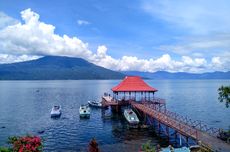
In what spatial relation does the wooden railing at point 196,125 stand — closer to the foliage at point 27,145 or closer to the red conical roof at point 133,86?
the red conical roof at point 133,86

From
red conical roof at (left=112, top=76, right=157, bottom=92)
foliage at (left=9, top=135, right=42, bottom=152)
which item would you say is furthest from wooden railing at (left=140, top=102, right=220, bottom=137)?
foliage at (left=9, top=135, right=42, bottom=152)

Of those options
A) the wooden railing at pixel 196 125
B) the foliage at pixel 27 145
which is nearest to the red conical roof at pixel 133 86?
the wooden railing at pixel 196 125

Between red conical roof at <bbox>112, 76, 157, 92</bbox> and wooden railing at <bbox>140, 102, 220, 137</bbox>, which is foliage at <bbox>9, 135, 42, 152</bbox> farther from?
red conical roof at <bbox>112, 76, 157, 92</bbox>

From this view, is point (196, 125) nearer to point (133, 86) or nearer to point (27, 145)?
point (133, 86)

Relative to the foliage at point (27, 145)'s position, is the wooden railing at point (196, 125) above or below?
below

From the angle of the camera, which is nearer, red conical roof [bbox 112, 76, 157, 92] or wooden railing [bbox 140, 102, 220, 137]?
wooden railing [bbox 140, 102, 220, 137]

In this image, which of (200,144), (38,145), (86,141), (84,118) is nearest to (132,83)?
(84,118)

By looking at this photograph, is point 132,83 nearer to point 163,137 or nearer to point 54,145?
point 163,137

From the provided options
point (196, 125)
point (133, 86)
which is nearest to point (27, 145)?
point (196, 125)

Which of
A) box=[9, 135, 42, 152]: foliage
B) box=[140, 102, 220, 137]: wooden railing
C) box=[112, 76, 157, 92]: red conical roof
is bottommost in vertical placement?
box=[140, 102, 220, 137]: wooden railing

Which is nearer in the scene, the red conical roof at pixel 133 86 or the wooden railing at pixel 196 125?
the wooden railing at pixel 196 125

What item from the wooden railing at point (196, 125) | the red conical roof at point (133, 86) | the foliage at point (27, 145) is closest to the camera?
the foliage at point (27, 145)

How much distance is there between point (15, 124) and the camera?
63.8 m

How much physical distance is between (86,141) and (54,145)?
5837 millimetres
